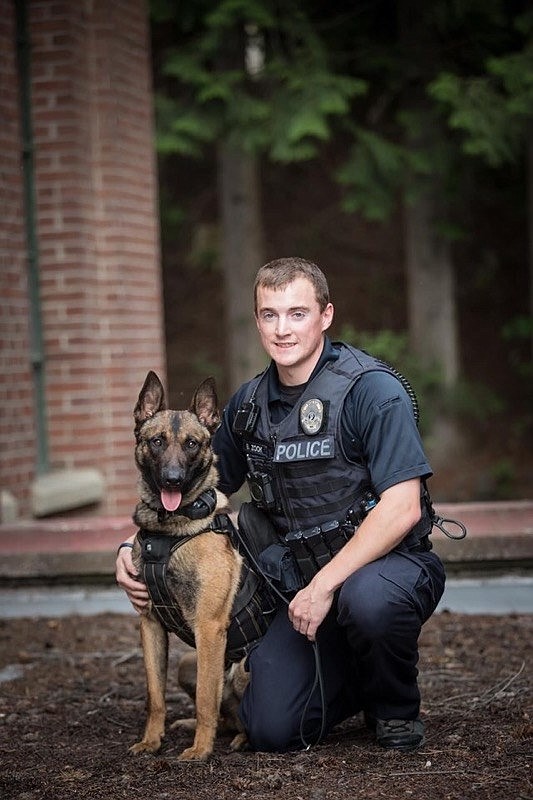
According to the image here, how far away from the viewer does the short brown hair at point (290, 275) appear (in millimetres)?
3885

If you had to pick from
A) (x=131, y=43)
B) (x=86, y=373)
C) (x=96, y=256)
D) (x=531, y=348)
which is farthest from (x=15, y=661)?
(x=531, y=348)

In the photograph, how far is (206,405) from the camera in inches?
160

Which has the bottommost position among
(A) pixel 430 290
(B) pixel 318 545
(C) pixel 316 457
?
(B) pixel 318 545

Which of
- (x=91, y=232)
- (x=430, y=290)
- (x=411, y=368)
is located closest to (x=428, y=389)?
(x=411, y=368)

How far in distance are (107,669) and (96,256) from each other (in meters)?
3.61

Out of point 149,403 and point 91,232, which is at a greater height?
point 91,232

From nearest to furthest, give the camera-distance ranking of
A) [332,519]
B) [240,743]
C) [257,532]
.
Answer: [332,519], [240,743], [257,532]

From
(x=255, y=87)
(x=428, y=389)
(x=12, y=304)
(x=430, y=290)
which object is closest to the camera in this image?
(x=12, y=304)

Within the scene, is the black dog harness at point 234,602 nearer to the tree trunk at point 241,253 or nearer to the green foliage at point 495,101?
the green foliage at point 495,101

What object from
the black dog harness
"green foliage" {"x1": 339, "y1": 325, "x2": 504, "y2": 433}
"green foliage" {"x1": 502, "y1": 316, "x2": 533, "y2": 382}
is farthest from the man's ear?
"green foliage" {"x1": 502, "y1": 316, "x2": 533, "y2": 382}

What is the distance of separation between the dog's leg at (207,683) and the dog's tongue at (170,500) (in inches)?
15.8

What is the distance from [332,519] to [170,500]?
0.55 meters

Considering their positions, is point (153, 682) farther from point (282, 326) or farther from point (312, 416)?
point (282, 326)

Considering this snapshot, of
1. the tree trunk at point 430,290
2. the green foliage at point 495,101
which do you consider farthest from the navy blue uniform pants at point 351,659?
the tree trunk at point 430,290
